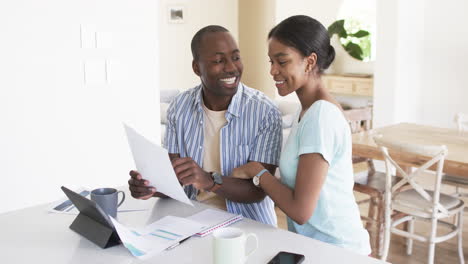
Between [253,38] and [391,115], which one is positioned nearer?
[391,115]

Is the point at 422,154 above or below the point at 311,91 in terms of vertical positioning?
below

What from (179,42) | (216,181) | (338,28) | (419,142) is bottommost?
(419,142)

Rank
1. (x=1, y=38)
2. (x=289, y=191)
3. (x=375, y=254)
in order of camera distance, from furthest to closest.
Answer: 1. (x=375, y=254)
2. (x=1, y=38)
3. (x=289, y=191)

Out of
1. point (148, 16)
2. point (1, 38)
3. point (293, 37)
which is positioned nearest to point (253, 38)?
point (148, 16)

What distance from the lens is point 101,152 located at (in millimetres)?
2709

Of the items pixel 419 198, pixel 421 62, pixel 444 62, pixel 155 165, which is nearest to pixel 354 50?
pixel 421 62

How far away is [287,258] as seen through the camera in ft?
3.92

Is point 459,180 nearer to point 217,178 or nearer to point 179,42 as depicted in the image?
point 217,178

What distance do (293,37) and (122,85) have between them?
5.04 ft

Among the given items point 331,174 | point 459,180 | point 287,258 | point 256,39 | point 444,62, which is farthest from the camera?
point 256,39

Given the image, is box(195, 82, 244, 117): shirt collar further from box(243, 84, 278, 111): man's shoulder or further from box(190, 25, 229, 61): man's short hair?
box(190, 25, 229, 61): man's short hair

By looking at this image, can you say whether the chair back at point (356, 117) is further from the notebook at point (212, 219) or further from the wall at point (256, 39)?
the wall at point (256, 39)

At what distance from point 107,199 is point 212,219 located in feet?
0.99

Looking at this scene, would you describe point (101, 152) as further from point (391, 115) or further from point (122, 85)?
point (391, 115)
